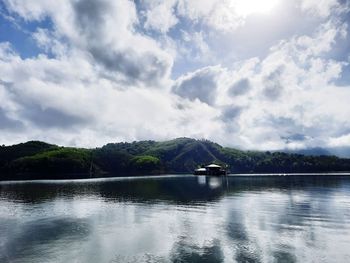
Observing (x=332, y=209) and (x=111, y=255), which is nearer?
(x=111, y=255)

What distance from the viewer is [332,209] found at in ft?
222

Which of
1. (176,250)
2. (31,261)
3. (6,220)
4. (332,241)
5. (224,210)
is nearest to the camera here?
(31,261)

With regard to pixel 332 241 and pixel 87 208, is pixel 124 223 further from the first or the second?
pixel 332 241

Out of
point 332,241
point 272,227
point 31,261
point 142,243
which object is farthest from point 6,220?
point 332,241

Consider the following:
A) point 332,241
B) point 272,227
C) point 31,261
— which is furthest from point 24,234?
point 332,241

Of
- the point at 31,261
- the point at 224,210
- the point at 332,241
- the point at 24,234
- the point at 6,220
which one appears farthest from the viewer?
the point at 224,210

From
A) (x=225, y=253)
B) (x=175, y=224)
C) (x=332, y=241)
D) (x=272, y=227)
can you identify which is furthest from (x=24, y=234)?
(x=332, y=241)

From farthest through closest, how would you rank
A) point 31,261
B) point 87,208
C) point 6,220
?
point 87,208 < point 6,220 < point 31,261

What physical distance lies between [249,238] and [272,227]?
8620 millimetres

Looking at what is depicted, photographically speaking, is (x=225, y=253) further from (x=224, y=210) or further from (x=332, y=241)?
(x=224, y=210)

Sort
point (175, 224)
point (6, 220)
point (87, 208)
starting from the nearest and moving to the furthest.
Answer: point (175, 224) < point (6, 220) < point (87, 208)

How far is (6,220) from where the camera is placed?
59312 mm

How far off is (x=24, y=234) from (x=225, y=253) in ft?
103

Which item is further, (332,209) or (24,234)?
(332,209)
